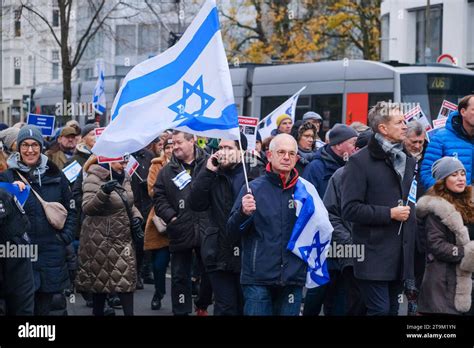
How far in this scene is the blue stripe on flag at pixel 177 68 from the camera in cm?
849

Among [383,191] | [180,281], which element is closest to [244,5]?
[180,281]

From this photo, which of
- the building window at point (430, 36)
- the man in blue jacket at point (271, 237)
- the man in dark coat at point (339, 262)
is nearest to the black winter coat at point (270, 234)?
the man in blue jacket at point (271, 237)

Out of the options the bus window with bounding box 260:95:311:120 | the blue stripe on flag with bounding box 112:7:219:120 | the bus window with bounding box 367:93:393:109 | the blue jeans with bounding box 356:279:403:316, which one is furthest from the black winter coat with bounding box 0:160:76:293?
the bus window with bounding box 260:95:311:120

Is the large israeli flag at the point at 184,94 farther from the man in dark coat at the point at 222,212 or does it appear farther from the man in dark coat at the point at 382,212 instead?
the man in dark coat at the point at 382,212

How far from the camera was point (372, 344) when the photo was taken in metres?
7.71

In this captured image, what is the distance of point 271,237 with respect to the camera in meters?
8.11

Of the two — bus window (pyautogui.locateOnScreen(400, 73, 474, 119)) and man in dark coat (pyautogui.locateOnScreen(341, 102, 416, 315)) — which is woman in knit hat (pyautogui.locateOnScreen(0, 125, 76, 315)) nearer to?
man in dark coat (pyautogui.locateOnScreen(341, 102, 416, 315))

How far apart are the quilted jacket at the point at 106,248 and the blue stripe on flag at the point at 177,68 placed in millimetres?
1862

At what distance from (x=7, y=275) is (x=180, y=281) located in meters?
2.91

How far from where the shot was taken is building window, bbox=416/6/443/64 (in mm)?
36094

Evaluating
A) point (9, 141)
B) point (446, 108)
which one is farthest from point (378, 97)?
point (9, 141)

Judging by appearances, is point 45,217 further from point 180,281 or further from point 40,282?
point 180,281

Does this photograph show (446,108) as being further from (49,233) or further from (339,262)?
(49,233)

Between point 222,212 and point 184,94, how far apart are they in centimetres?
119
